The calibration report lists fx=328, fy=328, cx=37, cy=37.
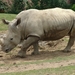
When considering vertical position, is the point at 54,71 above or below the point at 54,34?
above

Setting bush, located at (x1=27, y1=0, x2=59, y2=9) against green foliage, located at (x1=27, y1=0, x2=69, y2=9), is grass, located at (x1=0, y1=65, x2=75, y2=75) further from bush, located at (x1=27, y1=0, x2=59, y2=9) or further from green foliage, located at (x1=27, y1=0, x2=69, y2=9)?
bush, located at (x1=27, y1=0, x2=59, y2=9)

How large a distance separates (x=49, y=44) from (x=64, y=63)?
4.70m

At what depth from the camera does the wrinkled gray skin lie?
12086 millimetres

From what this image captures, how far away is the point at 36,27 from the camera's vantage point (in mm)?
12047

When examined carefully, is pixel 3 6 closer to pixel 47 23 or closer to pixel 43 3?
pixel 43 3

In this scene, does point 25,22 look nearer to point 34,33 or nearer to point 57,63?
point 34,33

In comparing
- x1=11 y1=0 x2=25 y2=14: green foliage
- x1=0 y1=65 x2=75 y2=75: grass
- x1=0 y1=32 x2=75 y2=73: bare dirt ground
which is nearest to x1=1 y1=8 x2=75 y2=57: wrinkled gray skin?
x1=0 y1=32 x2=75 y2=73: bare dirt ground

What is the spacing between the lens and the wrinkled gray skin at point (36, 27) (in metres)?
12.1

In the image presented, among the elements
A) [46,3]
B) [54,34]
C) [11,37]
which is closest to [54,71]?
[11,37]

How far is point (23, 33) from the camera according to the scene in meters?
12.4

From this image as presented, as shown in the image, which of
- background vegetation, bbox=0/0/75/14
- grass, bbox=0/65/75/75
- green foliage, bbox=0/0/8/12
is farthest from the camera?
background vegetation, bbox=0/0/75/14

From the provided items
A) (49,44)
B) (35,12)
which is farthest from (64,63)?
(49,44)

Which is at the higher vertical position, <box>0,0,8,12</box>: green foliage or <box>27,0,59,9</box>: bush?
<box>0,0,8,12</box>: green foliage

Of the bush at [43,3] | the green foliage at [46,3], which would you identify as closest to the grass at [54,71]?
the green foliage at [46,3]
